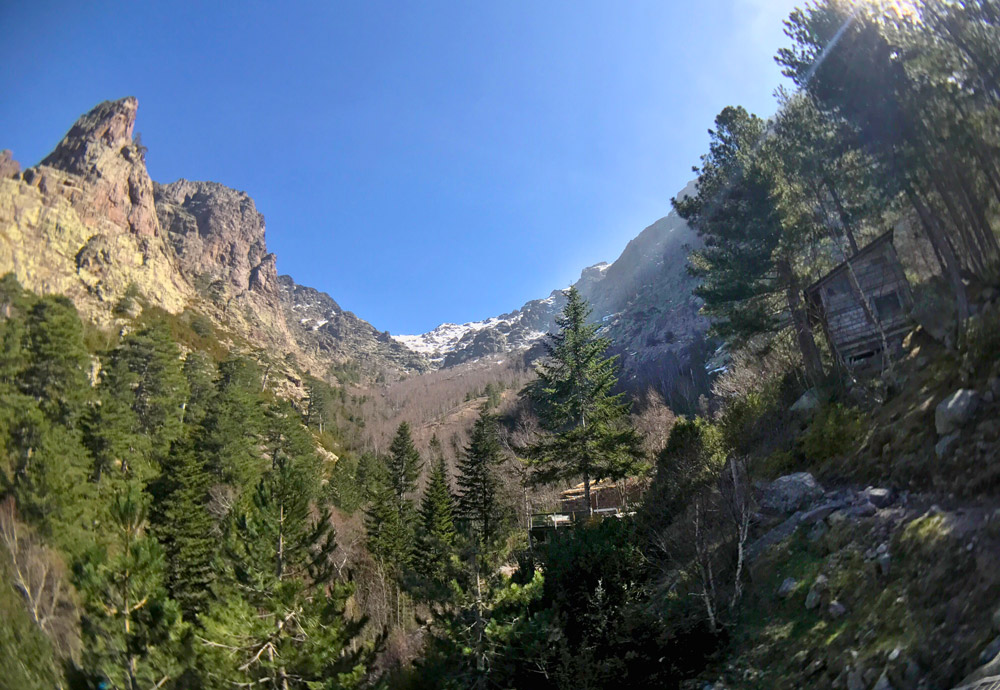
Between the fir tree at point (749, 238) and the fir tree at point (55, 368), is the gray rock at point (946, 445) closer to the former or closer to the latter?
the fir tree at point (749, 238)

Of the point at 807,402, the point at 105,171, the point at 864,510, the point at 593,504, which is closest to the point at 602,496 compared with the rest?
the point at 593,504

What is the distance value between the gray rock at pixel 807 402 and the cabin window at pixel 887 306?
4152 mm

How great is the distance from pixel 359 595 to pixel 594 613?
86.1 ft

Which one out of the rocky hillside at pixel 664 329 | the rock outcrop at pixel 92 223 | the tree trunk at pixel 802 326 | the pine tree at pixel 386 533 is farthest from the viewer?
the rocky hillside at pixel 664 329

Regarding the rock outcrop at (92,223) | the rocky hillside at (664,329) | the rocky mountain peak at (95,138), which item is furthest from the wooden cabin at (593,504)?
the rocky mountain peak at (95,138)

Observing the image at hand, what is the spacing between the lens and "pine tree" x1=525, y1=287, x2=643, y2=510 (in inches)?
824

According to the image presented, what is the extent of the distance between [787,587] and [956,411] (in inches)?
164

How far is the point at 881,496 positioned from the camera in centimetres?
883

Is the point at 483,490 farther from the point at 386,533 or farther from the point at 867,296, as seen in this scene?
the point at 867,296

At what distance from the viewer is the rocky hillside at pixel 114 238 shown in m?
76.8

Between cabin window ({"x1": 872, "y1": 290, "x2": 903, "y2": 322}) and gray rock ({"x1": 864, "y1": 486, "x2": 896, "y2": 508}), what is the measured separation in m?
11.3

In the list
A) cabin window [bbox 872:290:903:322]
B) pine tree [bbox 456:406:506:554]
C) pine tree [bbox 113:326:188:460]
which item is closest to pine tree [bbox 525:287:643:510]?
pine tree [bbox 456:406:506:554]

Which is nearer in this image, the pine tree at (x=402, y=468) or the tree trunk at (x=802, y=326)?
the tree trunk at (x=802, y=326)

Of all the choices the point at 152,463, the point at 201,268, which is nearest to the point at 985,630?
the point at 152,463
